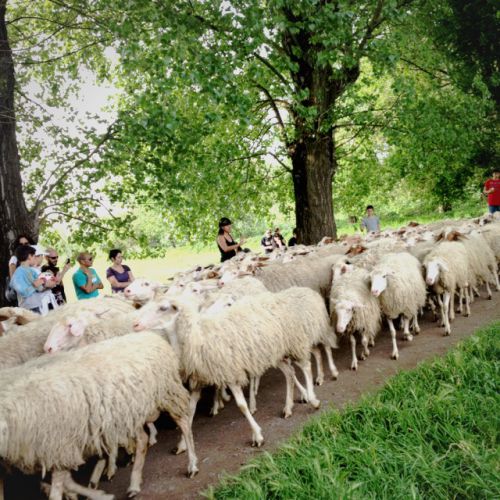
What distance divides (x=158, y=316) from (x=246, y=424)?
1.46 meters

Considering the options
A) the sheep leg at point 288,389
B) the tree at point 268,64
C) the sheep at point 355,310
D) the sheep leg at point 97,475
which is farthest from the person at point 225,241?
the sheep leg at point 97,475

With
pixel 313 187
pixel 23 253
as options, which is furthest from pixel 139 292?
pixel 313 187

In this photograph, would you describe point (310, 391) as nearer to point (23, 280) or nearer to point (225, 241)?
point (23, 280)

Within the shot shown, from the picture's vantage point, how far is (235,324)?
15.5 feet

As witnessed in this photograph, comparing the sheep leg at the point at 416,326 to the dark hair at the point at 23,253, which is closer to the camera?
the dark hair at the point at 23,253

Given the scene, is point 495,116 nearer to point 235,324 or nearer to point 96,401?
point 235,324

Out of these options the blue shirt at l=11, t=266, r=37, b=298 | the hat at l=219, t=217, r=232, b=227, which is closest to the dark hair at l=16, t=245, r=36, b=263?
the blue shirt at l=11, t=266, r=37, b=298

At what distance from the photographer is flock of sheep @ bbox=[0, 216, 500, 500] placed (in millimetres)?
3406

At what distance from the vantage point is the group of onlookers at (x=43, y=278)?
6.28 meters

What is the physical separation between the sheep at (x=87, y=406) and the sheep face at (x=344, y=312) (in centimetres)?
244

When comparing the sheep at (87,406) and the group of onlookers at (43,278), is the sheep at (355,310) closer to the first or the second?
the sheep at (87,406)

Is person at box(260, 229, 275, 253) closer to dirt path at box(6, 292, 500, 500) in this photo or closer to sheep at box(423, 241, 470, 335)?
sheep at box(423, 241, 470, 335)

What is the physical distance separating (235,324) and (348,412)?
140cm

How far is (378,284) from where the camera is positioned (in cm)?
627
